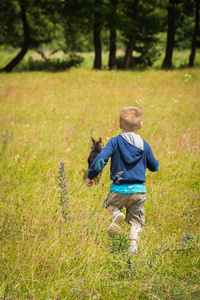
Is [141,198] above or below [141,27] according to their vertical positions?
below

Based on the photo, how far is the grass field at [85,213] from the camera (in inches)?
80.1

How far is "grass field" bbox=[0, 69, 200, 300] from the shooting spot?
204cm

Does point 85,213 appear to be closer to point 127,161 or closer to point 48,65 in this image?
point 127,161

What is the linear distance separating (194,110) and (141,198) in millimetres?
5728

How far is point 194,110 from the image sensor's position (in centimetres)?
766

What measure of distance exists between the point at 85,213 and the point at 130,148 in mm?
929

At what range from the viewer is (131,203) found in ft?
9.12

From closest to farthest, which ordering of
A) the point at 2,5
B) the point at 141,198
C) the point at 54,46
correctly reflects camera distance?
the point at 141,198 < the point at 2,5 < the point at 54,46

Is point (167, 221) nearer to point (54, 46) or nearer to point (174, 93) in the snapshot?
point (174, 93)

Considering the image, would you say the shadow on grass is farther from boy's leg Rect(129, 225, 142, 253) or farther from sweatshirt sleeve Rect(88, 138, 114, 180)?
boy's leg Rect(129, 225, 142, 253)

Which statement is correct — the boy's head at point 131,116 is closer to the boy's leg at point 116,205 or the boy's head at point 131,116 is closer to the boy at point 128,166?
the boy at point 128,166

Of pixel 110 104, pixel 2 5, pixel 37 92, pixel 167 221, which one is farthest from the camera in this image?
pixel 2 5

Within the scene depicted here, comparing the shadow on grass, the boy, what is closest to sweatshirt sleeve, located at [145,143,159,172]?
the boy

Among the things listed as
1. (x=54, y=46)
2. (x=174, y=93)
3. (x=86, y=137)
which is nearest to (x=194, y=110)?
(x=174, y=93)
